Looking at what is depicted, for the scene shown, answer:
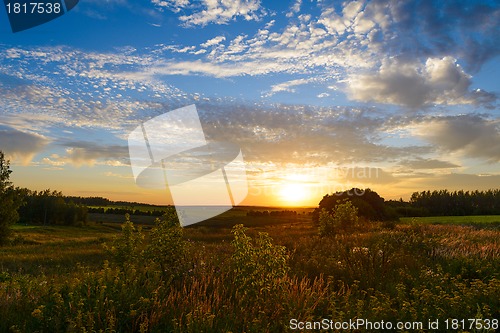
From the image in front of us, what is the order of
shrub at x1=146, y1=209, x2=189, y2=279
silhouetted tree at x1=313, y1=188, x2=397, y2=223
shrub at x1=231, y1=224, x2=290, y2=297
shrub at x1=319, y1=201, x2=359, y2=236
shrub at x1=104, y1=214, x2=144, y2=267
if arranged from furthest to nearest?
1. silhouetted tree at x1=313, y1=188, x2=397, y2=223
2. shrub at x1=319, y1=201, x2=359, y2=236
3. shrub at x1=104, y1=214, x2=144, y2=267
4. shrub at x1=146, y1=209, x2=189, y2=279
5. shrub at x1=231, y1=224, x2=290, y2=297

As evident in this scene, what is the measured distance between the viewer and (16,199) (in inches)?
1742

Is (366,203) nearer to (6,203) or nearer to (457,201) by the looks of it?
(6,203)

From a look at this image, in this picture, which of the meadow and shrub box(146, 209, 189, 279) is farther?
shrub box(146, 209, 189, 279)

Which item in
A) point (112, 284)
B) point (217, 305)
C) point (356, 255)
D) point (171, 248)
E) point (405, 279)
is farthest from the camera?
point (356, 255)

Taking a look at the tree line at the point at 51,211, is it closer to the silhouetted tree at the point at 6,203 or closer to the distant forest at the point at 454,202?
the silhouetted tree at the point at 6,203

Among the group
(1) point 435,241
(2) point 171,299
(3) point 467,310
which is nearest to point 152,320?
(2) point 171,299

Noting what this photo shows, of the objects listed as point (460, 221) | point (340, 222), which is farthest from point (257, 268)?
point (460, 221)

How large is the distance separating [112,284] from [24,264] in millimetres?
16404

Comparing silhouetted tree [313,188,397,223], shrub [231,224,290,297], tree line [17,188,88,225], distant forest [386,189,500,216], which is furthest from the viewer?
tree line [17,188,88,225]

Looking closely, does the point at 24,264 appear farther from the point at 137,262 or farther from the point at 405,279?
the point at 405,279

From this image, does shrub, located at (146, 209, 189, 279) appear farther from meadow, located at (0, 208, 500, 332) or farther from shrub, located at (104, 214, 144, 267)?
shrub, located at (104, 214, 144, 267)

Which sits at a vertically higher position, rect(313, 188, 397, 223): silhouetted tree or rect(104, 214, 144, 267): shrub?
rect(313, 188, 397, 223): silhouetted tree

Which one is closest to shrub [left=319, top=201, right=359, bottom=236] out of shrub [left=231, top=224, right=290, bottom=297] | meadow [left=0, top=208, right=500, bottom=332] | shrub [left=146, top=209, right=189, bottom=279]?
meadow [left=0, top=208, right=500, bottom=332]

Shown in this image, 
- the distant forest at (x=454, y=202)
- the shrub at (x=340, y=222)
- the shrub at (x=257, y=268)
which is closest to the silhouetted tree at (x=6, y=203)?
the shrub at (x=340, y=222)
